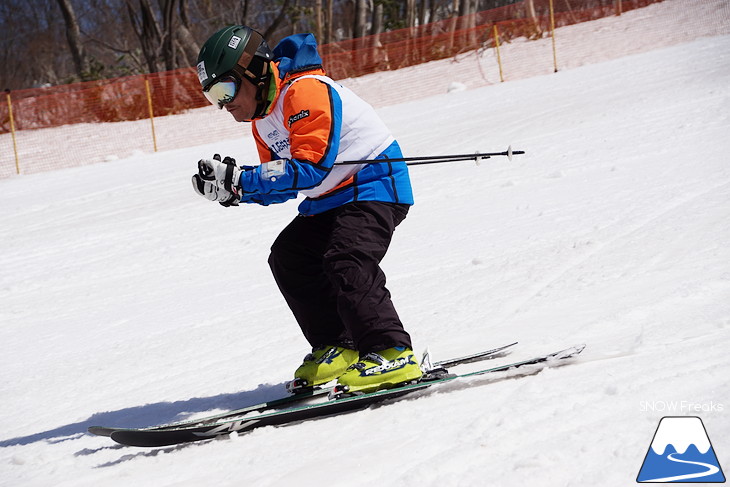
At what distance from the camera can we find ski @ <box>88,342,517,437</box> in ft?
10.9

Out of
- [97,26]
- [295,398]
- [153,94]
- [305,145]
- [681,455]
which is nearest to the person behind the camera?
[681,455]

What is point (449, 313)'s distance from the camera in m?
4.78

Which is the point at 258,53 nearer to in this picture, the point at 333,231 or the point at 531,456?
the point at 333,231

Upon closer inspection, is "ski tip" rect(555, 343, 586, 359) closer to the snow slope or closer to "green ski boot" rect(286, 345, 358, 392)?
the snow slope

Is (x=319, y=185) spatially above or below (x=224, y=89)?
below

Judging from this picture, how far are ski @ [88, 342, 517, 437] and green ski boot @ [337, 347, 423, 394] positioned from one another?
0.14m

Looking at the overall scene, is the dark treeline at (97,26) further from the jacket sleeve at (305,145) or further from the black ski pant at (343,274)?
the jacket sleeve at (305,145)

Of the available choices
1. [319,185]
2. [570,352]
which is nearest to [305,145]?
[319,185]

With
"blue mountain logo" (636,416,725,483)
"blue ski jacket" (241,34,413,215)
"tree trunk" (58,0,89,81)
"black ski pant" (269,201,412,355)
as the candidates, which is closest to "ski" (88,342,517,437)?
"black ski pant" (269,201,412,355)

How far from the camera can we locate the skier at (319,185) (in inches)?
127

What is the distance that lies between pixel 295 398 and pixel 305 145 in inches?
46.3

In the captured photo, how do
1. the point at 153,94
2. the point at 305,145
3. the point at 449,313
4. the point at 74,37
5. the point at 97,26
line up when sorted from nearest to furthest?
the point at 305,145 < the point at 449,313 < the point at 153,94 < the point at 74,37 < the point at 97,26

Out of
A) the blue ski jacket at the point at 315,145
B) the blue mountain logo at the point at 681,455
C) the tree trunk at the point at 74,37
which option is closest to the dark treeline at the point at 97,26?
the tree trunk at the point at 74,37

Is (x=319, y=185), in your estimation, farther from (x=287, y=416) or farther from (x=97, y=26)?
(x=97, y=26)
